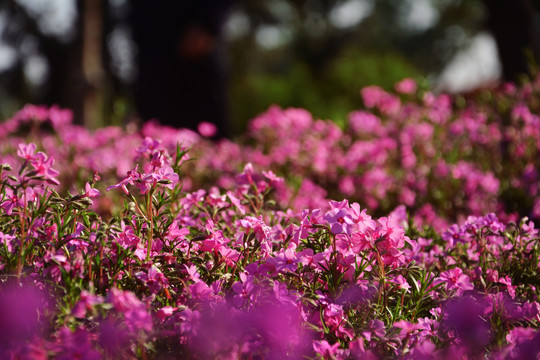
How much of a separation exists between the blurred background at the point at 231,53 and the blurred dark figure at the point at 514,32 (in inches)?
0.8

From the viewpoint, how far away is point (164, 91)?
8133mm

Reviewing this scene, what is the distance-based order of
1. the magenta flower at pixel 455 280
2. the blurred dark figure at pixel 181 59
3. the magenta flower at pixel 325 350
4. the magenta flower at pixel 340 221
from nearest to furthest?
1. the magenta flower at pixel 325 350
2. the magenta flower at pixel 340 221
3. the magenta flower at pixel 455 280
4. the blurred dark figure at pixel 181 59

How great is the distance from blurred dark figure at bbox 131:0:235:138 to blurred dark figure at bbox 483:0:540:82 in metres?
4.54

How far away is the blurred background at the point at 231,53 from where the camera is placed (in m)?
8.08

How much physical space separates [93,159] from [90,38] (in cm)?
563

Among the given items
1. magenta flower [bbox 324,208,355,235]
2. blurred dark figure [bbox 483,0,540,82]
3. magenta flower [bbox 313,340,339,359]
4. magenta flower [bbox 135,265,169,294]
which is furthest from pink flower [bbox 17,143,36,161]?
blurred dark figure [bbox 483,0,540,82]

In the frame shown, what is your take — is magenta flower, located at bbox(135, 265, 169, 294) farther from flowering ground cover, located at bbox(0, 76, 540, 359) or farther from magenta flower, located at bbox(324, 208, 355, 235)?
magenta flower, located at bbox(324, 208, 355, 235)

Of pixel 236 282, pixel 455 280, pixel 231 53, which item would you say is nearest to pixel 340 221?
pixel 236 282

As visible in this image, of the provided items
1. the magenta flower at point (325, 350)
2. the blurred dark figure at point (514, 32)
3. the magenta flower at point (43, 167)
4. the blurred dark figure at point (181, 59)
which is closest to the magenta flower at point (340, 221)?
the magenta flower at point (325, 350)

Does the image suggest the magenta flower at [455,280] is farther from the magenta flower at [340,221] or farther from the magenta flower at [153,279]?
the magenta flower at [153,279]

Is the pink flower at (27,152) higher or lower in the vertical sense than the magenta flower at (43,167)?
higher

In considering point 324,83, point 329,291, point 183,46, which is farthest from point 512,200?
point 324,83

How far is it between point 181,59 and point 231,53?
17.2 metres

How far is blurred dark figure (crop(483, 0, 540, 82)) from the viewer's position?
8727 millimetres
